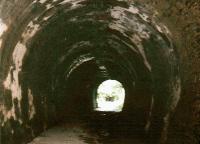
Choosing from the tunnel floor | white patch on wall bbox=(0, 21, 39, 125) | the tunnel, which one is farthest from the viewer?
the tunnel floor

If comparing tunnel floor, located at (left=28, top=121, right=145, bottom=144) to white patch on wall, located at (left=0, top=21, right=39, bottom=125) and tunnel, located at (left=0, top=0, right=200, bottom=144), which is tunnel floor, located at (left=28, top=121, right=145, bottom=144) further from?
white patch on wall, located at (left=0, top=21, right=39, bottom=125)

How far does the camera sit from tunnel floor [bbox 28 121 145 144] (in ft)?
31.2

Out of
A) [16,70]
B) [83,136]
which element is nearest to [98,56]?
[83,136]

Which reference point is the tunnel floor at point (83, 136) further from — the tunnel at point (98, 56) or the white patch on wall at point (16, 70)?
the white patch on wall at point (16, 70)

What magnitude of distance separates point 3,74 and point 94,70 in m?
10.7

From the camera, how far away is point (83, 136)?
10.6 metres

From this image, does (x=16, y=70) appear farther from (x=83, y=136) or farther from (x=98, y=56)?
(x=98, y=56)

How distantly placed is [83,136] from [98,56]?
4839 millimetres

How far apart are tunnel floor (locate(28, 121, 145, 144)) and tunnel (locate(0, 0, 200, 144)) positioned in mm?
28

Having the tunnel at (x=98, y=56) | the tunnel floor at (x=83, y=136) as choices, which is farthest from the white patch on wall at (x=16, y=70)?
the tunnel floor at (x=83, y=136)

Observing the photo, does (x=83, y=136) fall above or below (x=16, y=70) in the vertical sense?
below

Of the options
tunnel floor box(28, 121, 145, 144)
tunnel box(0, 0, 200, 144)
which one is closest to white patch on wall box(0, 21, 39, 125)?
tunnel box(0, 0, 200, 144)

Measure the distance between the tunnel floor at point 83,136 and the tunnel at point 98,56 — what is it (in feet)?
0.09

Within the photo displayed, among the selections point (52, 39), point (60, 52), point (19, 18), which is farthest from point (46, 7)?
point (60, 52)
